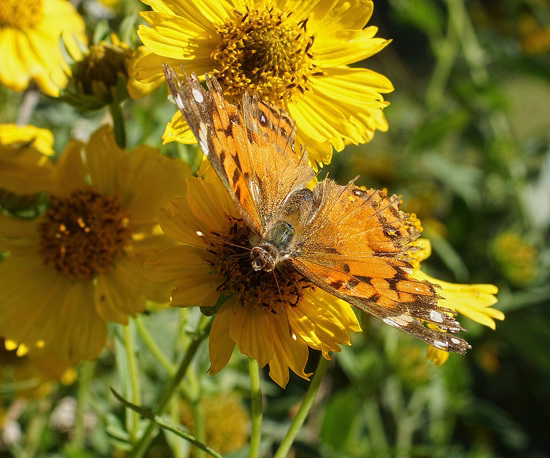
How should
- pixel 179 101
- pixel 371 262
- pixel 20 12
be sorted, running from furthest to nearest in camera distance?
pixel 20 12 → pixel 371 262 → pixel 179 101

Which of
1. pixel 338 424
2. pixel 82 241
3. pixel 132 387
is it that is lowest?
pixel 338 424

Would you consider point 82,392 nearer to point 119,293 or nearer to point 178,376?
point 119,293

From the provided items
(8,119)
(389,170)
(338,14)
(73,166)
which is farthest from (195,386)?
(389,170)

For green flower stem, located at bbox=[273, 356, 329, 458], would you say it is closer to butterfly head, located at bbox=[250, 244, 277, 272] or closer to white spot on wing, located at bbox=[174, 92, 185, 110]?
butterfly head, located at bbox=[250, 244, 277, 272]

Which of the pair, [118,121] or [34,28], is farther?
[34,28]

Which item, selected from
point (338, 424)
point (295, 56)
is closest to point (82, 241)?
point (295, 56)

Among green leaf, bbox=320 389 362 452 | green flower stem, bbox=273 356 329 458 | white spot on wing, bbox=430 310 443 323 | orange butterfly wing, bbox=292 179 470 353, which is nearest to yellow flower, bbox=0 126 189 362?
orange butterfly wing, bbox=292 179 470 353
